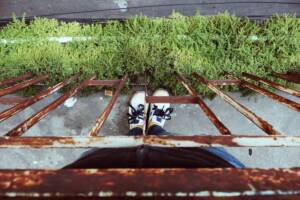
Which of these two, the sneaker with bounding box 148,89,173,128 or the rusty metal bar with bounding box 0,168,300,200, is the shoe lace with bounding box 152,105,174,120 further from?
the rusty metal bar with bounding box 0,168,300,200

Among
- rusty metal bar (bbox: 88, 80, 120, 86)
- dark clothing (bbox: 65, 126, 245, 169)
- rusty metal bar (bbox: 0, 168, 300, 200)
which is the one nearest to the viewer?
rusty metal bar (bbox: 0, 168, 300, 200)

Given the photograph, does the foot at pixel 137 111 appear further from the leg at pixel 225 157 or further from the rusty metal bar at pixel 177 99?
the leg at pixel 225 157

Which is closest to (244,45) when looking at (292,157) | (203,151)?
(292,157)

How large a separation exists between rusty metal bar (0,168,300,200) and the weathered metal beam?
274 millimetres

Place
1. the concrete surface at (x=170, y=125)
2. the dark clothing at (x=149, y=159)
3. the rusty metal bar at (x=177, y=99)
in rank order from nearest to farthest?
the dark clothing at (x=149, y=159) → the rusty metal bar at (x=177, y=99) → the concrete surface at (x=170, y=125)

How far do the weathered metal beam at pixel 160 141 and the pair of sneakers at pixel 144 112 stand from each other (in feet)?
4.99

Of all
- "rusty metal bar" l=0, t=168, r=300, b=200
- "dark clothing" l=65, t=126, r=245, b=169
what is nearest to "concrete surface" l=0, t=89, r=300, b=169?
"dark clothing" l=65, t=126, r=245, b=169

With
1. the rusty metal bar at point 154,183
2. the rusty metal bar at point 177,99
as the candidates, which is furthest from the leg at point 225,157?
the rusty metal bar at point 154,183

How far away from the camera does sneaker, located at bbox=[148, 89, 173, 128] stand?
2664 mm

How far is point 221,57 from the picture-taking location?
2785mm

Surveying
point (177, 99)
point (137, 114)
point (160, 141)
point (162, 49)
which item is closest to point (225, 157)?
point (177, 99)

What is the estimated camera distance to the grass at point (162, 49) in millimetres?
2742

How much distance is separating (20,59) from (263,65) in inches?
71.6

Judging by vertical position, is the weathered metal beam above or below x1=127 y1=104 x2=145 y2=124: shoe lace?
above
